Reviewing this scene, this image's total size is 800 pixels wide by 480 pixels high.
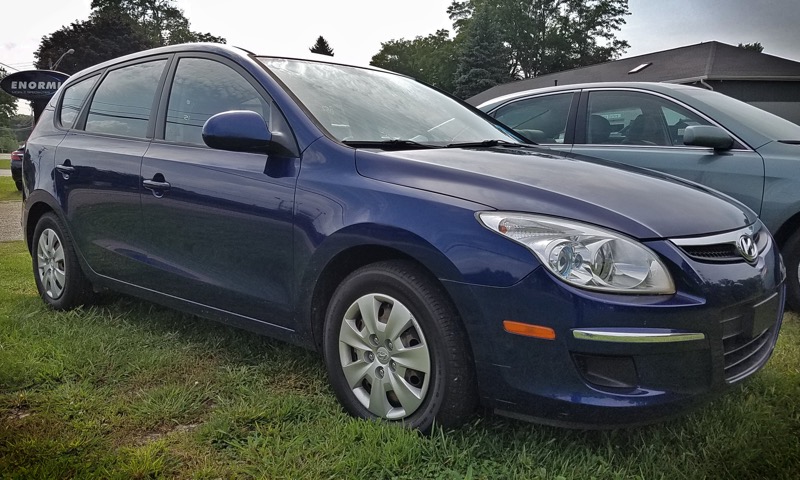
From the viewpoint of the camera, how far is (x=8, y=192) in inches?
619

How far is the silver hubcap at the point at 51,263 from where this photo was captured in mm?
4242

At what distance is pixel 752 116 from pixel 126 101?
4.21m

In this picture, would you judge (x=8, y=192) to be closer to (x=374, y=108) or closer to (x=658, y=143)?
(x=374, y=108)

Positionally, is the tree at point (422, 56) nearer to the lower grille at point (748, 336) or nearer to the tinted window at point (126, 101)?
the tinted window at point (126, 101)

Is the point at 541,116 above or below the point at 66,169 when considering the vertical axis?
above

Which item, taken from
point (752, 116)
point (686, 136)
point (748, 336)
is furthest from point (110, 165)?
point (752, 116)

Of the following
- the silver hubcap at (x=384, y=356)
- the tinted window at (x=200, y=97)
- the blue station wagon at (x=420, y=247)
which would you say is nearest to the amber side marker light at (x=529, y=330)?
the blue station wagon at (x=420, y=247)

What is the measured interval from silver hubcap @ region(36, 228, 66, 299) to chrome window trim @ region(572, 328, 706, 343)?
3.45m

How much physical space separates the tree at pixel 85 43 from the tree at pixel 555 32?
27.0 metres

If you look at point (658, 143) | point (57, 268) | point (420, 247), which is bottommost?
point (57, 268)

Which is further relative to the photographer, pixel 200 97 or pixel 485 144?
pixel 200 97

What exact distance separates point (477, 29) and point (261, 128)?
43.3 metres

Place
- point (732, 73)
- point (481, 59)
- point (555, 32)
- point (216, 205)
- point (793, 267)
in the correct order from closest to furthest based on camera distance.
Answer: point (216, 205) < point (793, 267) < point (732, 73) < point (481, 59) < point (555, 32)

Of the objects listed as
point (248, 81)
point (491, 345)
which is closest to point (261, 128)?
point (248, 81)
